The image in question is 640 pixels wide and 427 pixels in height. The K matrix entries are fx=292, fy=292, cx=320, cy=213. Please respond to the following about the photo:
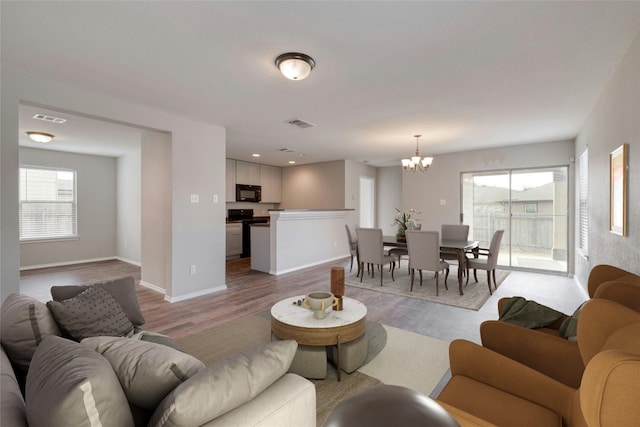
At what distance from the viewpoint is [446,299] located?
3926 mm

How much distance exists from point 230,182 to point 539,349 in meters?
6.91

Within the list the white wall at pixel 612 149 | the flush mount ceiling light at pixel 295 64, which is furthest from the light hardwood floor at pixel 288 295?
the flush mount ceiling light at pixel 295 64

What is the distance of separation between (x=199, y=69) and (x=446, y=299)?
3925 millimetres

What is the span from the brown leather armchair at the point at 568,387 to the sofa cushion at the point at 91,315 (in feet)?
6.25

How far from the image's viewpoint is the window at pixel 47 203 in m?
5.90

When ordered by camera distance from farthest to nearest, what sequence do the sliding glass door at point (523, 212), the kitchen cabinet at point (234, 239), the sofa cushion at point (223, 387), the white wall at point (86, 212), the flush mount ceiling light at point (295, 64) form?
the kitchen cabinet at point (234, 239) → the white wall at point (86, 212) → the sliding glass door at point (523, 212) → the flush mount ceiling light at point (295, 64) → the sofa cushion at point (223, 387)

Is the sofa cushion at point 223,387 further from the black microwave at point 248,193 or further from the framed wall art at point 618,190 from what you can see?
the black microwave at point 248,193

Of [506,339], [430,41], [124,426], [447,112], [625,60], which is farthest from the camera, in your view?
[447,112]

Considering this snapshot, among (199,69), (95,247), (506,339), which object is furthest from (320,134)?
(95,247)

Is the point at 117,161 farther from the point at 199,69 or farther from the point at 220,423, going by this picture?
the point at 220,423

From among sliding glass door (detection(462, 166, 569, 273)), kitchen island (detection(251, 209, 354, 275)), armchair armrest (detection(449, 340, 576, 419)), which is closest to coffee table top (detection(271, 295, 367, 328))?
armchair armrest (detection(449, 340, 576, 419))

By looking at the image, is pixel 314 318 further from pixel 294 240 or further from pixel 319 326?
pixel 294 240

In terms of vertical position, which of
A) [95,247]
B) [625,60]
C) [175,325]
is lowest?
[175,325]

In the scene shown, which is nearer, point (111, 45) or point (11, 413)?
point (11, 413)
